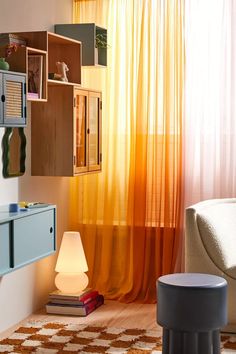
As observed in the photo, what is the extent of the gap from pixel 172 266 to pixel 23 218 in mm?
1572

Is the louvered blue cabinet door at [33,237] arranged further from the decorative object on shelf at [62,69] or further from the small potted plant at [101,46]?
the small potted plant at [101,46]

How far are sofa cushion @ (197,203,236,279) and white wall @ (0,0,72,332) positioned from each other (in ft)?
3.73

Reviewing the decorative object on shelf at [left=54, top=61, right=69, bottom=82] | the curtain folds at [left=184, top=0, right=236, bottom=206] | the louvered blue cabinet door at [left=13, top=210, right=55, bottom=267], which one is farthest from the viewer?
the curtain folds at [left=184, top=0, right=236, bottom=206]

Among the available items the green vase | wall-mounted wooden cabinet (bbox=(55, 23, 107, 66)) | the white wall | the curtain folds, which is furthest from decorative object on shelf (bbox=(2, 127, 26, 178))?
the curtain folds

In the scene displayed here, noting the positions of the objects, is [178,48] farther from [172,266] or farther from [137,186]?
[172,266]

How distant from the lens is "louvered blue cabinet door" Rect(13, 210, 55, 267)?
4.17m

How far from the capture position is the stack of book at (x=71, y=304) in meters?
5.04

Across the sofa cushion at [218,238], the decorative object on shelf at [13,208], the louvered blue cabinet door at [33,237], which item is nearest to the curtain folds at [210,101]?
the sofa cushion at [218,238]

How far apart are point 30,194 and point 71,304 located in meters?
0.79

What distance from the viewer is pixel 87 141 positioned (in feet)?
17.2

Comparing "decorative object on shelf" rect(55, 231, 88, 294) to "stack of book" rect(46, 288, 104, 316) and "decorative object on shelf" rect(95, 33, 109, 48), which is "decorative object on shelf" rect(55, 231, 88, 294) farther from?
"decorative object on shelf" rect(95, 33, 109, 48)

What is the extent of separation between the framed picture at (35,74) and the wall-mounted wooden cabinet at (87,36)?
78 cm

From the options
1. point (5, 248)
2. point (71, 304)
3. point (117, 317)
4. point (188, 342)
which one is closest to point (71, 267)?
point (71, 304)

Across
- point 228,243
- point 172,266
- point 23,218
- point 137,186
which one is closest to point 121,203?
point 137,186
